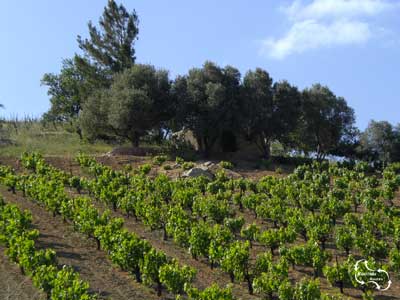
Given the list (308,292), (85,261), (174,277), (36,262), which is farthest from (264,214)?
(36,262)

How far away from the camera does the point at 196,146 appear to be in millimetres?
37500

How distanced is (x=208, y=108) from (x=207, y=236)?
19.5 metres

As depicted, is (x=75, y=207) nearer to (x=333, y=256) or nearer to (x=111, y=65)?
(x=333, y=256)

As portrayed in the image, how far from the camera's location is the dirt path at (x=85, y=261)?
12742 millimetres

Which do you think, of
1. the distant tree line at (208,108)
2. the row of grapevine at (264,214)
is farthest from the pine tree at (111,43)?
the row of grapevine at (264,214)

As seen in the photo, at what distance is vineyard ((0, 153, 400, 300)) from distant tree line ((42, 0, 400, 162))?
836 centimetres

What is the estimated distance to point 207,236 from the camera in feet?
51.1

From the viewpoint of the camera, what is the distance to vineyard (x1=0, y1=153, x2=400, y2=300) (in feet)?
42.0

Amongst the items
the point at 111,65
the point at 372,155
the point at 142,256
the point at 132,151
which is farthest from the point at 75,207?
the point at 372,155

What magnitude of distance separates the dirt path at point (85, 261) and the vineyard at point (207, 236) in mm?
64

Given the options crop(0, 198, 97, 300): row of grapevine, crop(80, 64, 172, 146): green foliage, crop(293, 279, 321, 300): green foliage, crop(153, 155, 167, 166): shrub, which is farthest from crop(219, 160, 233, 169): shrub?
crop(293, 279, 321, 300): green foliage

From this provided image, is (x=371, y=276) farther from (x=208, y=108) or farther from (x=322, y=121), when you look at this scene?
(x=322, y=121)

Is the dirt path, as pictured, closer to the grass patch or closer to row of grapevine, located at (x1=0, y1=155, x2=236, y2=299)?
row of grapevine, located at (x1=0, y1=155, x2=236, y2=299)

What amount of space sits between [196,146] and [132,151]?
5165mm
